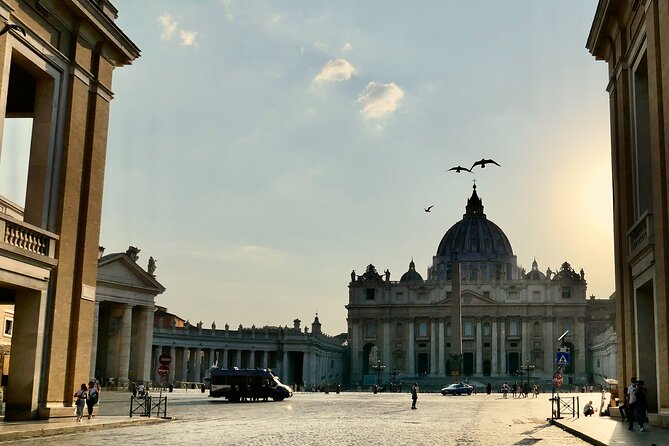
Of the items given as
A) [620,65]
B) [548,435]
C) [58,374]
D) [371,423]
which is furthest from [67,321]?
[620,65]

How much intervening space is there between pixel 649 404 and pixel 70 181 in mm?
18612

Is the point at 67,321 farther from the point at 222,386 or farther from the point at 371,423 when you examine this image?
the point at 222,386

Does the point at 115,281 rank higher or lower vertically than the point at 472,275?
lower

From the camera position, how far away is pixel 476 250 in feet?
600

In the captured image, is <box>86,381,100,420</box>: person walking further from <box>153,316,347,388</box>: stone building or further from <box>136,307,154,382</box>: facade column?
<box>153,316,347,388</box>: stone building

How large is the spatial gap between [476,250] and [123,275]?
119128 millimetres

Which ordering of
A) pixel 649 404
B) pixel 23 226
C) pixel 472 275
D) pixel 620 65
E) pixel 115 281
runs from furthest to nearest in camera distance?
pixel 472 275
pixel 115 281
pixel 620 65
pixel 649 404
pixel 23 226

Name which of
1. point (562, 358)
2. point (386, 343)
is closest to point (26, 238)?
point (562, 358)

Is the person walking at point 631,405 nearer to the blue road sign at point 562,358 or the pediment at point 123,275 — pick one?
the blue road sign at point 562,358

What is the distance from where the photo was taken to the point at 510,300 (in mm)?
158125

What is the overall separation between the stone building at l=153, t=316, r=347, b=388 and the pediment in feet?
82.6

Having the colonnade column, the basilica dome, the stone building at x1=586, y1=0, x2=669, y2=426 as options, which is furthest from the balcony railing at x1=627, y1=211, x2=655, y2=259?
the basilica dome

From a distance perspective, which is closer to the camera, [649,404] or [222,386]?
[649,404]

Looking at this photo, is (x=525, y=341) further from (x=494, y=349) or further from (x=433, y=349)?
(x=433, y=349)
